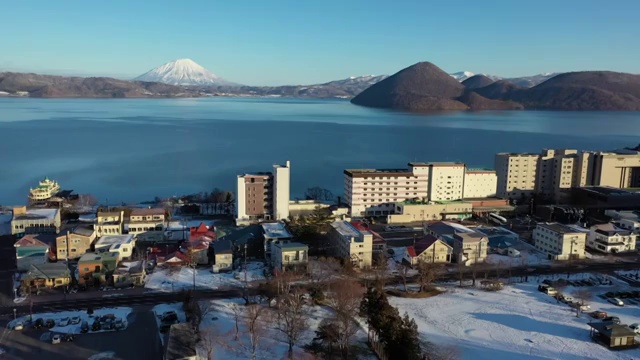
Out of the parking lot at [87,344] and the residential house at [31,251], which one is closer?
the parking lot at [87,344]

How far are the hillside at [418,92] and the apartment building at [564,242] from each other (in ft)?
148

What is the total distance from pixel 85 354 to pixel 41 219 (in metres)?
5.29

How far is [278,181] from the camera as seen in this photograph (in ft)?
33.3

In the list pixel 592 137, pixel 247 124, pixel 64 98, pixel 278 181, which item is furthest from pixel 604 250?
pixel 64 98

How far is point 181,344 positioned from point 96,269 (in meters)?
2.84

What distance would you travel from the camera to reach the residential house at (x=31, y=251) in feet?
23.6

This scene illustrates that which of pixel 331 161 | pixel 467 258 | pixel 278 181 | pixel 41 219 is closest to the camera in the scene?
pixel 467 258

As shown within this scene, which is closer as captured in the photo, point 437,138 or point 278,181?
point 278,181

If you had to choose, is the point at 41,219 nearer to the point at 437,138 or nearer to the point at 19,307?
the point at 19,307

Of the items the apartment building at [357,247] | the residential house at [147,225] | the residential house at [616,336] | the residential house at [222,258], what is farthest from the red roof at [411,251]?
the residential house at [147,225]

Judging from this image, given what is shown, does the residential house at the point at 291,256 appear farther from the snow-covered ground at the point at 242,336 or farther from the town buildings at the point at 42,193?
the town buildings at the point at 42,193

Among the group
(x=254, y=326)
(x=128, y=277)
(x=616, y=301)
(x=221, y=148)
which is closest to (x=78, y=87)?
(x=221, y=148)

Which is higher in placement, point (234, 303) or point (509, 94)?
point (509, 94)

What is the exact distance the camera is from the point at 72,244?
7.84 meters
